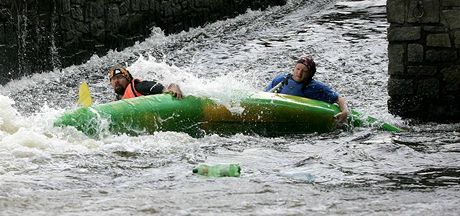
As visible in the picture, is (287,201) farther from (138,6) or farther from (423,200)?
(138,6)

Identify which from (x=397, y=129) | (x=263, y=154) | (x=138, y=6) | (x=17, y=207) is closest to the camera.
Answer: (x=17, y=207)

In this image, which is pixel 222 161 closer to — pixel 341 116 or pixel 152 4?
pixel 341 116

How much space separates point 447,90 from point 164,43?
20.8 ft

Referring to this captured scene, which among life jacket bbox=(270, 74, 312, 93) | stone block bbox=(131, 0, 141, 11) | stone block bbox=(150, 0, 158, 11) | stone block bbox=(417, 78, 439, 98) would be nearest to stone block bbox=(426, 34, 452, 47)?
stone block bbox=(417, 78, 439, 98)

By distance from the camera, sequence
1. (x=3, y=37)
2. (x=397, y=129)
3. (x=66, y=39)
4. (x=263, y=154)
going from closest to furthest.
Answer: (x=263, y=154), (x=397, y=129), (x=3, y=37), (x=66, y=39)

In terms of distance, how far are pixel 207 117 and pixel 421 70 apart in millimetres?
2476

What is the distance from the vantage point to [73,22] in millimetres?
14281

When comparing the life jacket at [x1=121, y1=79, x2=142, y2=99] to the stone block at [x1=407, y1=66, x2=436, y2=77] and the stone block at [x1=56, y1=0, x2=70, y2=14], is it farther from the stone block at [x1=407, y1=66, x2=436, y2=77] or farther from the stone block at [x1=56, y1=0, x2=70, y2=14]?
the stone block at [x1=56, y1=0, x2=70, y2=14]

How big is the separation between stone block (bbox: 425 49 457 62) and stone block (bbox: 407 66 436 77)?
9 centimetres

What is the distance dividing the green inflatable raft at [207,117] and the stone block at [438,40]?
99 centimetres

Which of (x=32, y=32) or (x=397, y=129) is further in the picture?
(x=32, y=32)

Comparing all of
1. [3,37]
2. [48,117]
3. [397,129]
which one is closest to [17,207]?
[48,117]

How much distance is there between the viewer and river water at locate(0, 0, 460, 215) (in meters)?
6.38

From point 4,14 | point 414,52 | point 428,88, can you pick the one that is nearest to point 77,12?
point 4,14
